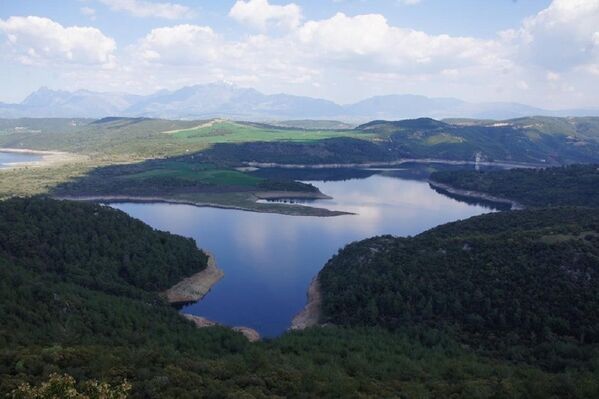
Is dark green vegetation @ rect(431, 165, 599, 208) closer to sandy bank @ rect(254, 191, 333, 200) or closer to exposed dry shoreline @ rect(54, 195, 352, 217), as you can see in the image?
sandy bank @ rect(254, 191, 333, 200)

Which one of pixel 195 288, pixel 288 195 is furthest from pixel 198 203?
pixel 195 288

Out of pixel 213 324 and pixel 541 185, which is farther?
pixel 541 185

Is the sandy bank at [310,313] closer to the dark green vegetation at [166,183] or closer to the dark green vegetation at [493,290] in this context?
the dark green vegetation at [493,290]

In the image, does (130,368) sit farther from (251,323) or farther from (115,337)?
(251,323)

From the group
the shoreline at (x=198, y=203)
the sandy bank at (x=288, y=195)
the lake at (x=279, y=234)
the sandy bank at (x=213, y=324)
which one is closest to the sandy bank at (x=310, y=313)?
the lake at (x=279, y=234)

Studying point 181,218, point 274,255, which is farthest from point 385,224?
point 181,218

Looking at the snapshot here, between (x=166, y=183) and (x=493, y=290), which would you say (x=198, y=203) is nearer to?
(x=166, y=183)
